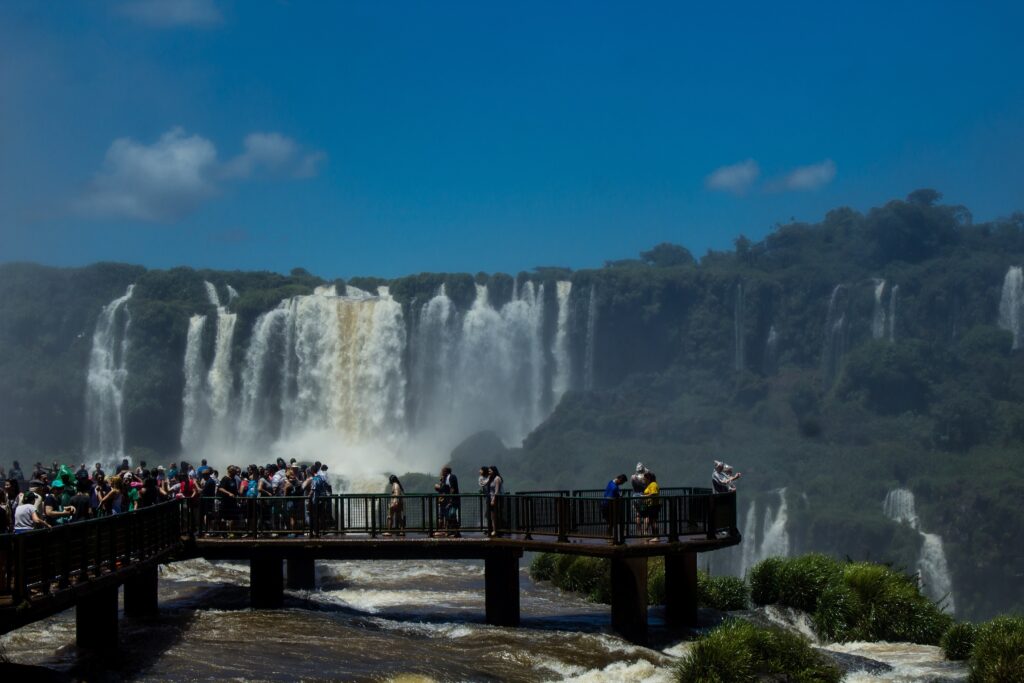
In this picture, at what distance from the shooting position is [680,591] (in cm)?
2503

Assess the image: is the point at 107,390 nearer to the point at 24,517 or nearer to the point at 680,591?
the point at 680,591

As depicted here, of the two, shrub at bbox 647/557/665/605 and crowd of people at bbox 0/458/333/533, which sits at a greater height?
crowd of people at bbox 0/458/333/533

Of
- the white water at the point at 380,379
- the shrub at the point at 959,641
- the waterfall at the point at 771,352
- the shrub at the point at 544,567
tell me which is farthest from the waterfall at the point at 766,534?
the shrub at the point at 959,641

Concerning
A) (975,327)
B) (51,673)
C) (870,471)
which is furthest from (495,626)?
(975,327)

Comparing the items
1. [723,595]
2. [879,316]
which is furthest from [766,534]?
[723,595]

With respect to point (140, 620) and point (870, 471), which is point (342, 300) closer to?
point (870, 471)

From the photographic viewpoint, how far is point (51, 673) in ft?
59.8

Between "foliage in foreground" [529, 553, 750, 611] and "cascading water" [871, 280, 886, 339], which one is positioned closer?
"foliage in foreground" [529, 553, 750, 611]

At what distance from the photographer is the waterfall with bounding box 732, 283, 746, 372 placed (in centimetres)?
11038

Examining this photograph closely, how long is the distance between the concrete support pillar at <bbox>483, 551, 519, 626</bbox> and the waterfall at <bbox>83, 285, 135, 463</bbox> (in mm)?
71527

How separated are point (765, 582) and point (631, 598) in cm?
589

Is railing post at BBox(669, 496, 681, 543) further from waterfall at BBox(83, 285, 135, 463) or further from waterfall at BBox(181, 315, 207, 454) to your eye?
waterfall at BBox(83, 285, 135, 463)

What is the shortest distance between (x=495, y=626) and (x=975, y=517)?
6491 cm

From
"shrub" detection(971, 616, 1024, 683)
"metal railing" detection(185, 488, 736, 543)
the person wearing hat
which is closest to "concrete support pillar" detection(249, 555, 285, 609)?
"metal railing" detection(185, 488, 736, 543)
